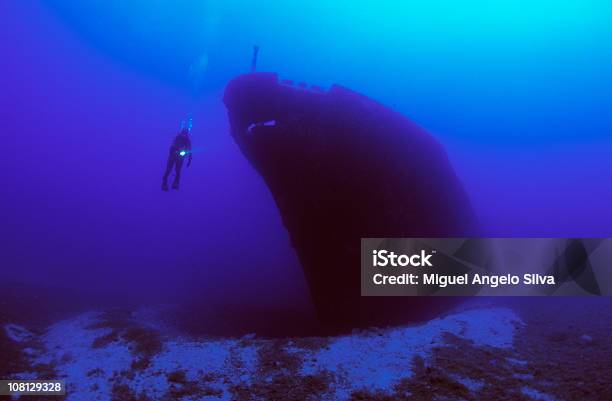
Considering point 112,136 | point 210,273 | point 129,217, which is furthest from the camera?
point 112,136

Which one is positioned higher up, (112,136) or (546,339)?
(112,136)

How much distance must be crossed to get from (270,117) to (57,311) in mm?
11649

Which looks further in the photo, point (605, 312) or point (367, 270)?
point (367, 270)

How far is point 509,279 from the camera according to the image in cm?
1385

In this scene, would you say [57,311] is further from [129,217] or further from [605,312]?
[129,217]

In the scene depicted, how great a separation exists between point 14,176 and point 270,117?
14048 cm

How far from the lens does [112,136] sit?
503ft

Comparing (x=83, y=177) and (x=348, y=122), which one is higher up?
(x=83, y=177)

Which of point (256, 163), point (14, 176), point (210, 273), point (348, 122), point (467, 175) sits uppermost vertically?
point (14, 176)

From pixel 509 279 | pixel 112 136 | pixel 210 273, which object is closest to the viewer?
pixel 509 279

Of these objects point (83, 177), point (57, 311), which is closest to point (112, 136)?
point (83, 177)

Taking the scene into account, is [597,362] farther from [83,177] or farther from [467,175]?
[83,177]

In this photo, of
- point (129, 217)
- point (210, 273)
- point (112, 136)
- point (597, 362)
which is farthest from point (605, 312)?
point (112, 136)

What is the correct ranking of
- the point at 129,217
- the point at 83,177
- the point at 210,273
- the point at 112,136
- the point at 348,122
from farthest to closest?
the point at 112,136
the point at 83,177
the point at 129,217
the point at 210,273
the point at 348,122
